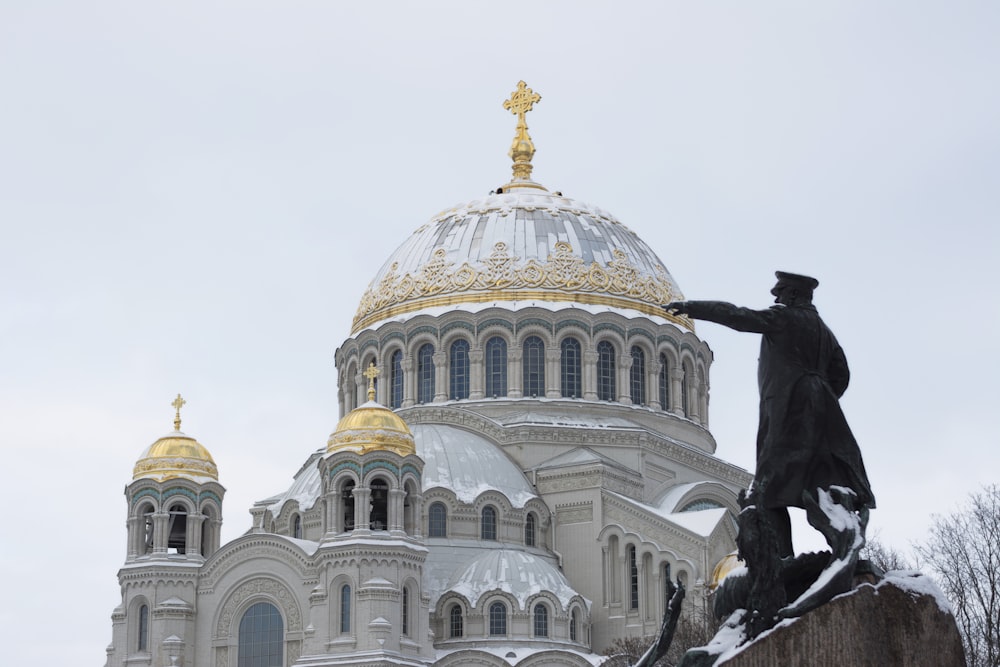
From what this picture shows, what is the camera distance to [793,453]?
958cm

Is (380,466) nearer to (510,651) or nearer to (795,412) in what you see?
(510,651)

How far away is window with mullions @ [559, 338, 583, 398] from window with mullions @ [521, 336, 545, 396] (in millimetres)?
487

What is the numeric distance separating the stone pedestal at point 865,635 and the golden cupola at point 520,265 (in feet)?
115

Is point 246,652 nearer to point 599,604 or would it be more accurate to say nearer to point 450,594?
point 450,594

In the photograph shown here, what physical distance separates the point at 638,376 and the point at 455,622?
410 inches

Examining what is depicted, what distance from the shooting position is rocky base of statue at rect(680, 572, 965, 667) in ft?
29.3

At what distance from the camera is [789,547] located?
31.6ft

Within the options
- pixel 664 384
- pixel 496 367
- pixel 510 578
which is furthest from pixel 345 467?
pixel 664 384

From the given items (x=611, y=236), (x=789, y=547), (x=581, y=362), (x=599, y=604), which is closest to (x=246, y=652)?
(x=599, y=604)

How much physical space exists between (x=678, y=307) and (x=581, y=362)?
35.6m

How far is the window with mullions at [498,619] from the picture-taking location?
122ft

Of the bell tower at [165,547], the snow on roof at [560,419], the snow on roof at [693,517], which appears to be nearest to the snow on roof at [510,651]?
the snow on roof at [693,517]

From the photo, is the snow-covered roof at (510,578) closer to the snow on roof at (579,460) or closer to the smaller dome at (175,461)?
the snow on roof at (579,460)

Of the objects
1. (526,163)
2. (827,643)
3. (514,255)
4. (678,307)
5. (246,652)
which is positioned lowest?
(827,643)
